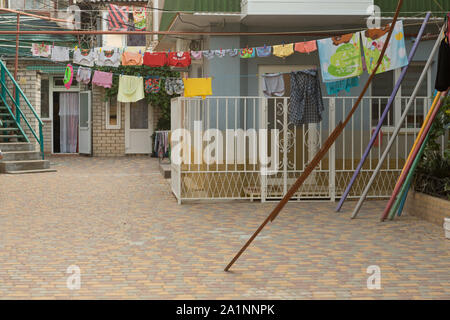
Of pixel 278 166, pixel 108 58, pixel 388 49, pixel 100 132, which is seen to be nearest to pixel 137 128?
pixel 100 132

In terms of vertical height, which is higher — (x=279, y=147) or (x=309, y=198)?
(x=279, y=147)

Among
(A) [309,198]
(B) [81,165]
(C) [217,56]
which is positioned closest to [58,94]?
(B) [81,165]

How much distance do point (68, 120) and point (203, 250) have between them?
20.6 metres

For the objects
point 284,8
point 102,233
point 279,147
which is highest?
point 284,8

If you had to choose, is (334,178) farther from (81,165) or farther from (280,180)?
(81,165)

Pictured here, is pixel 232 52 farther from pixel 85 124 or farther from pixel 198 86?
pixel 85 124

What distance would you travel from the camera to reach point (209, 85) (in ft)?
45.1

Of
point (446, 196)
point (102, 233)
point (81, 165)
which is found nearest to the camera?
point (102, 233)

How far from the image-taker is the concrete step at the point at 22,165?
62.7ft

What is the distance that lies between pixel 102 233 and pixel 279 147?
15.2ft

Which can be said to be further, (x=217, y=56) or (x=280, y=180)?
(x=217, y=56)

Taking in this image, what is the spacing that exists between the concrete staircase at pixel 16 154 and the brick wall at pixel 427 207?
11.4 m

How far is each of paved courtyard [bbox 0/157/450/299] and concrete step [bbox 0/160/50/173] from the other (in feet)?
18.3

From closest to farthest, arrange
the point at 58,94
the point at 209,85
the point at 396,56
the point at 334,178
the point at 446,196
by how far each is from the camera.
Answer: the point at 446,196 → the point at 396,56 → the point at 334,178 → the point at 209,85 → the point at 58,94
